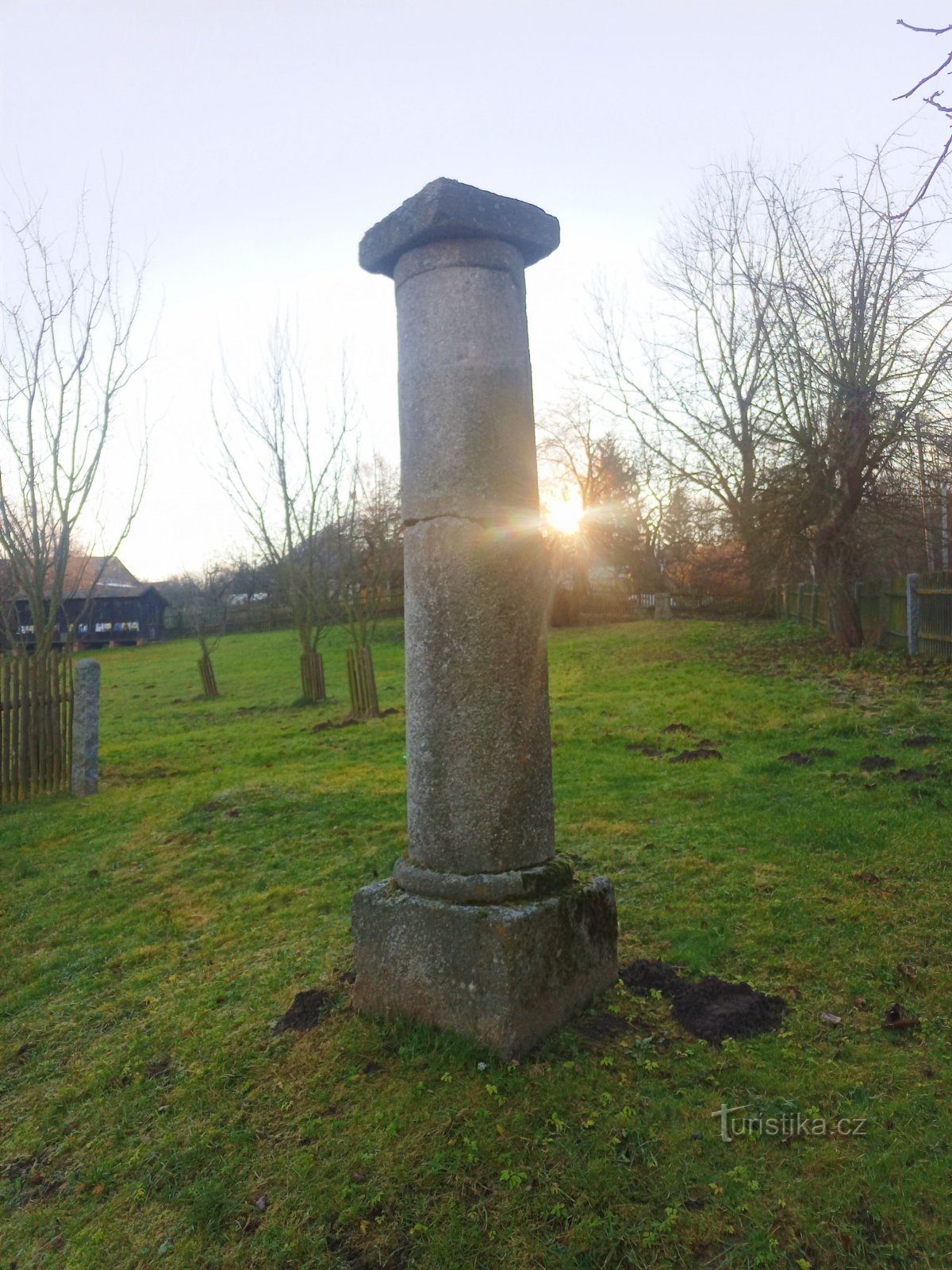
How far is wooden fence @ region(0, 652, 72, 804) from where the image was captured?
9.02m

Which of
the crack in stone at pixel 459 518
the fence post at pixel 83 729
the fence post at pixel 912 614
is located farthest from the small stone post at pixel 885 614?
the crack in stone at pixel 459 518

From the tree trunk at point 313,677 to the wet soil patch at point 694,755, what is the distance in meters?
8.83

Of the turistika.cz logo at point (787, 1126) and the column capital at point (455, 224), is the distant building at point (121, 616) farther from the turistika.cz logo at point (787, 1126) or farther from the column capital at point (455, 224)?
the turistika.cz logo at point (787, 1126)

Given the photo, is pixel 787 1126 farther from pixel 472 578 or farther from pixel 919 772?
pixel 919 772

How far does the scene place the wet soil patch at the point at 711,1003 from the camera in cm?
328

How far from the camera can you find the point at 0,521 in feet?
30.9

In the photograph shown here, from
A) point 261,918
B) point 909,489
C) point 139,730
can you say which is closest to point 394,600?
point 139,730

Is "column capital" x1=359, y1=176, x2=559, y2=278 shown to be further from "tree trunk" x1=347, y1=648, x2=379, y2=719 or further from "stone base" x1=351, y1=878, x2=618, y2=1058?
"tree trunk" x1=347, y1=648, x2=379, y2=719

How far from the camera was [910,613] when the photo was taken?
45.5 feet

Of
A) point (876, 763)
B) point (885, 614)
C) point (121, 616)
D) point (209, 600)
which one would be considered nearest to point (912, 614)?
point (885, 614)

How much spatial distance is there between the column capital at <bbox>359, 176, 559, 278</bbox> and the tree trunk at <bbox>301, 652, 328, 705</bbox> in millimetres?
12209

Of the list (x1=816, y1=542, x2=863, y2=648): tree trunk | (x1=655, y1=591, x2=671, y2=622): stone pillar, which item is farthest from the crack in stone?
(x1=655, y1=591, x2=671, y2=622): stone pillar

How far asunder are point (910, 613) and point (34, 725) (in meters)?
13.1

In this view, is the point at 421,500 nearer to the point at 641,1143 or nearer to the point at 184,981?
the point at 641,1143
